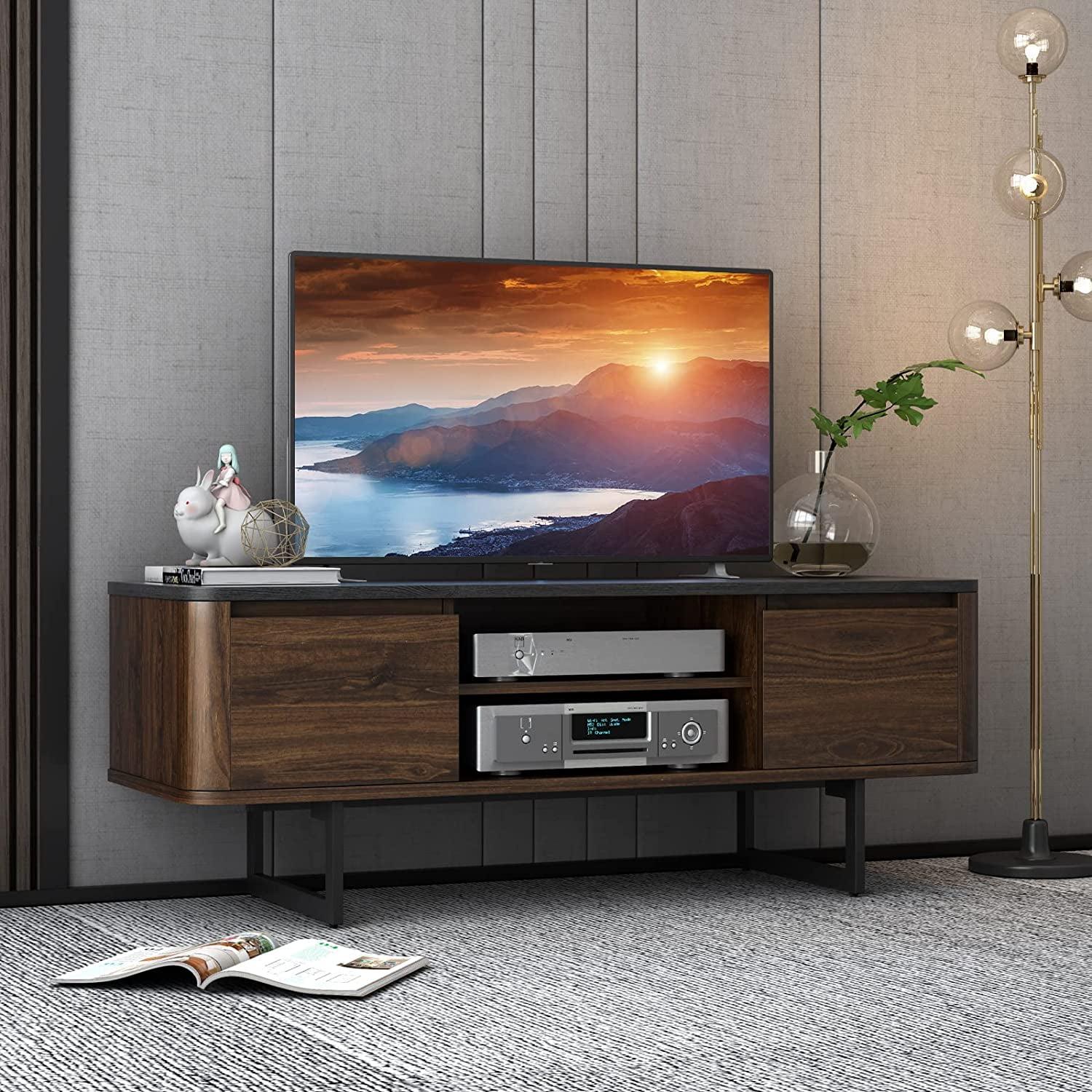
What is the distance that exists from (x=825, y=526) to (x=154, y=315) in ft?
4.88

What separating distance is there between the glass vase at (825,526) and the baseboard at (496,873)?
0.73 meters

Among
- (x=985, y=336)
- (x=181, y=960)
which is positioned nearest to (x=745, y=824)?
(x=985, y=336)

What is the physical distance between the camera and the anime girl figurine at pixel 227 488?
331 centimetres

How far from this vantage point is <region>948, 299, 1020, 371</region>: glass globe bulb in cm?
387

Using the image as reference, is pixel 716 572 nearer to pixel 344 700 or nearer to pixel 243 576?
pixel 344 700

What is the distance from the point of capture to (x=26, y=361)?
11.3 ft

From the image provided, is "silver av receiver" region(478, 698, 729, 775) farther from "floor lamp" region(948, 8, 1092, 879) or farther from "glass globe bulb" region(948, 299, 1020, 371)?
"glass globe bulb" region(948, 299, 1020, 371)

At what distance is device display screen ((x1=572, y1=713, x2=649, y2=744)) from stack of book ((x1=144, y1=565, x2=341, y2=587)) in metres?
0.55

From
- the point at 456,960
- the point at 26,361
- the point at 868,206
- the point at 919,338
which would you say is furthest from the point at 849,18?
the point at 456,960

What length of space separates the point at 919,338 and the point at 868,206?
34 cm

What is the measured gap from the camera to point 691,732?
3.43 m

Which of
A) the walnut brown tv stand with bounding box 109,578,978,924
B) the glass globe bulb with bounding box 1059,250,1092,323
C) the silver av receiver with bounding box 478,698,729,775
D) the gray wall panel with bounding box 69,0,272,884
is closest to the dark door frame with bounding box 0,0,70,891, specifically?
the gray wall panel with bounding box 69,0,272,884

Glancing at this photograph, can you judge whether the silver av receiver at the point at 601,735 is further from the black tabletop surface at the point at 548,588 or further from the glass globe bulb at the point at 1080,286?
the glass globe bulb at the point at 1080,286

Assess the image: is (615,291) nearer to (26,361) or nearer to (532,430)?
(532,430)
